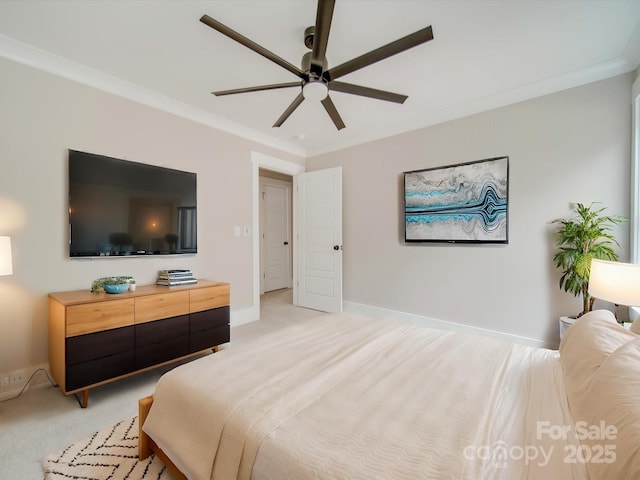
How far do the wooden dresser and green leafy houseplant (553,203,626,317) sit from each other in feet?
10.6

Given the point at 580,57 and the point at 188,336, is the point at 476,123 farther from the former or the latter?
the point at 188,336

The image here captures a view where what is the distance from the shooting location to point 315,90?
1812 mm

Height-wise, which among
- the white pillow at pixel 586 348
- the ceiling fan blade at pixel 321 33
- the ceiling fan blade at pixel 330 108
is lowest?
the white pillow at pixel 586 348

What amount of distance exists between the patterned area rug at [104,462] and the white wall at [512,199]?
2944mm

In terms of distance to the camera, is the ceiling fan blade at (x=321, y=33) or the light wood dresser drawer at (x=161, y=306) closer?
the ceiling fan blade at (x=321, y=33)

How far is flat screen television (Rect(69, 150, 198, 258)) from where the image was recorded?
7.51 ft

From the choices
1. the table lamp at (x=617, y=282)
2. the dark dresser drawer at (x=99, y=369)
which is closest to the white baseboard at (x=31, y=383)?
the dark dresser drawer at (x=99, y=369)

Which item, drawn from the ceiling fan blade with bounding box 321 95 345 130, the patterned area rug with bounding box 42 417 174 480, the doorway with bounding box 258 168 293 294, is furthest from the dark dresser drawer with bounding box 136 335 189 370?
the doorway with bounding box 258 168 293 294

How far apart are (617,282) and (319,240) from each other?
325 cm

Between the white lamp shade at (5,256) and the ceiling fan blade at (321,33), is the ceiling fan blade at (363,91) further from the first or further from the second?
the white lamp shade at (5,256)

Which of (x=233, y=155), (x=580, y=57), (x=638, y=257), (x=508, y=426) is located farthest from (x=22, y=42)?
(x=638, y=257)

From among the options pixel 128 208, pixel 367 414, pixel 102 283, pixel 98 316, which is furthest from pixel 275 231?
pixel 367 414

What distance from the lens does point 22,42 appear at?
204 centimetres

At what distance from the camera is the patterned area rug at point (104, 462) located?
4.36 feet
